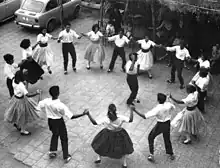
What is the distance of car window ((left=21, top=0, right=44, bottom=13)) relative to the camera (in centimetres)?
1441

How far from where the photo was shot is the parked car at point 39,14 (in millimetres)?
14227

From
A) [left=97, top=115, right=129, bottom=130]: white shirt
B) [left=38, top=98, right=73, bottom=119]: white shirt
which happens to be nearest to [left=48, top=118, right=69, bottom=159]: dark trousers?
[left=38, top=98, right=73, bottom=119]: white shirt

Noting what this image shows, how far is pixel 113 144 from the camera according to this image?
737 cm

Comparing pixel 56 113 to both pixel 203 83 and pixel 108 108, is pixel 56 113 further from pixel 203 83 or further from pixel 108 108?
pixel 203 83

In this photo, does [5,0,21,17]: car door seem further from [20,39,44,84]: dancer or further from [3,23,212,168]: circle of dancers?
[20,39,44,84]: dancer

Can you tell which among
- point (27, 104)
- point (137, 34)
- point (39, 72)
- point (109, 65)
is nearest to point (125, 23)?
point (137, 34)

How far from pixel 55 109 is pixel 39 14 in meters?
7.84

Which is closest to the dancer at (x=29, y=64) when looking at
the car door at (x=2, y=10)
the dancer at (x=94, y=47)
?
the dancer at (x=94, y=47)

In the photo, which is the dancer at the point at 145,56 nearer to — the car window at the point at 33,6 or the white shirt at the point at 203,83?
the white shirt at the point at 203,83

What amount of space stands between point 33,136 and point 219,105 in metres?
5.24

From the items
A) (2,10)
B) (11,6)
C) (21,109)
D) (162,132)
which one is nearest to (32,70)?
(21,109)

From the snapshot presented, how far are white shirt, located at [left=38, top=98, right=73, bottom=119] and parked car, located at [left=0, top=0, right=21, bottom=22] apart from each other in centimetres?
893

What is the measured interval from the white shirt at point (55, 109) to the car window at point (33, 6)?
25.8ft

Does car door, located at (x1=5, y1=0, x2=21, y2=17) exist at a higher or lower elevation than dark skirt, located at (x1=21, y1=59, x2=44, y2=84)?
higher
